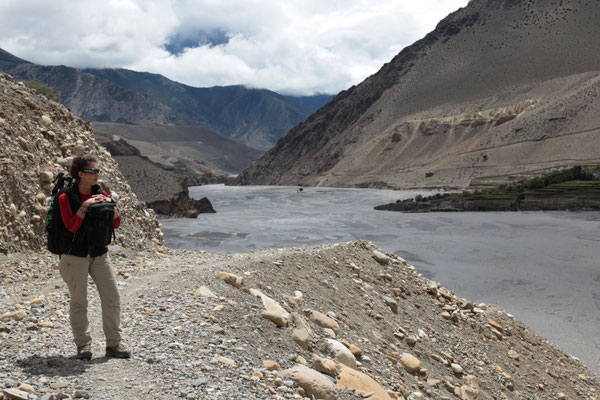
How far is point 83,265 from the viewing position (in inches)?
203

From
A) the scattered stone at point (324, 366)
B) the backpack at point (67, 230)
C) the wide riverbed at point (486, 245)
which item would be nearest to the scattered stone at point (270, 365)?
the scattered stone at point (324, 366)

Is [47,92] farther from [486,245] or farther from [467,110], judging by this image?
[467,110]

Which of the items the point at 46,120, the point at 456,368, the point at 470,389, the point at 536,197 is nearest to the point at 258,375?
the point at 470,389

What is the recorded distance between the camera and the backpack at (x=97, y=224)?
5074 mm

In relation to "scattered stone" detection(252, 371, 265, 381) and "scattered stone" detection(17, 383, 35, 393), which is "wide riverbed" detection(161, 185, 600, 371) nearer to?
"scattered stone" detection(252, 371, 265, 381)

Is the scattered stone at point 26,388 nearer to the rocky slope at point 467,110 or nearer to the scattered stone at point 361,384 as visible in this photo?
the scattered stone at point 361,384

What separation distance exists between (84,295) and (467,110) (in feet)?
422

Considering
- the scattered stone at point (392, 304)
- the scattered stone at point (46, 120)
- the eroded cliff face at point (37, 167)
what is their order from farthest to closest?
the scattered stone at point (46, 120)
the eroded cliff face at point (37, 167)
the scattered stone at point (392, 304)

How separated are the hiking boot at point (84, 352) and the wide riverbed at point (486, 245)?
13.0 m

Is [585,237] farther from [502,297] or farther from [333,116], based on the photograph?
[333,116]

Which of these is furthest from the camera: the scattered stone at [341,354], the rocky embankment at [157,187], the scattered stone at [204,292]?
the rocky embankment at [157,187]

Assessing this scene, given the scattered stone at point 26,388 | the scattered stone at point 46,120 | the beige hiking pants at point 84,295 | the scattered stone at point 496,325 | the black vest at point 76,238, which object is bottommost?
the scattered stone at point 496,325

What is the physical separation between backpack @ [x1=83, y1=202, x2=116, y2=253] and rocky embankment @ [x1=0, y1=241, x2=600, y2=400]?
117cm

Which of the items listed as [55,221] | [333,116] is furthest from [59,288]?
[333,116]
